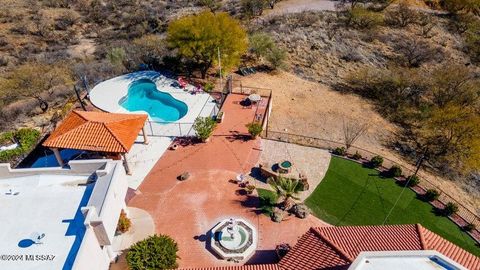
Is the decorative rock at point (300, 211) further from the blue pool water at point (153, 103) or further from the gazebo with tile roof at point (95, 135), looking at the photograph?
the blue pool water at point (153, 103)

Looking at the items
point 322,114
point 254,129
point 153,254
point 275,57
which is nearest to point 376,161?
point 322,114

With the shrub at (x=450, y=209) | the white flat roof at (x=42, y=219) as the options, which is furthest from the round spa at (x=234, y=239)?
the shrub at (x=450, y=209)

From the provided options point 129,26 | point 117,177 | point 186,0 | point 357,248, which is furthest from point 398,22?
point 117,177

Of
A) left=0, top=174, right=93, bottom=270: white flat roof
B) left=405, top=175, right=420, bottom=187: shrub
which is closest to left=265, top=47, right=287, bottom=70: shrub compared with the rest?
left=405, top=175, right=420, bottom=187: shrub

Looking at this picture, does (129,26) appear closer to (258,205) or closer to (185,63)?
(185,63)

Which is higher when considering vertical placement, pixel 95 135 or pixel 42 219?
pixel 95 135

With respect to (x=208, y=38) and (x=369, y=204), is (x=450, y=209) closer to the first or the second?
(x=369, y=204)

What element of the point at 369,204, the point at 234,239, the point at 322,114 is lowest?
the point at 369,204
